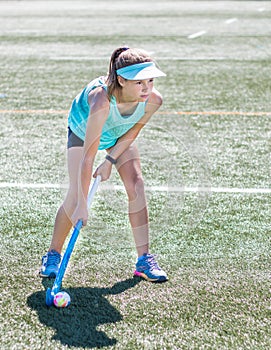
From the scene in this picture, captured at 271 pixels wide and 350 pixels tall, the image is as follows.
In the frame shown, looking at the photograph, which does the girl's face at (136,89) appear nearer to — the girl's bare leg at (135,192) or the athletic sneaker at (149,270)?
the girl's bare leg at (135,192)

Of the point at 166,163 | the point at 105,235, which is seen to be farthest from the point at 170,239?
the point at 166,163

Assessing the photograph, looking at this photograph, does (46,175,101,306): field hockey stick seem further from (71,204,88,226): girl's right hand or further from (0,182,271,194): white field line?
(0,182,271,194): white field line

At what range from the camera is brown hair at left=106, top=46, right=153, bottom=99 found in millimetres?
3172

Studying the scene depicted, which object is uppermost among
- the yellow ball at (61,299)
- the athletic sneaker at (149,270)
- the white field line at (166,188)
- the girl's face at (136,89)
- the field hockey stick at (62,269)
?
the girl's face at (136,89)

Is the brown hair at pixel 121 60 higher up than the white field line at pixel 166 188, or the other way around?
the brown hair at pixel 121 60

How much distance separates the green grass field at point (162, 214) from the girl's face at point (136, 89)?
Answer: 0.93 metres

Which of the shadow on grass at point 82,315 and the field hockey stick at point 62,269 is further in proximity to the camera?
the field hockey stick at point 62,269

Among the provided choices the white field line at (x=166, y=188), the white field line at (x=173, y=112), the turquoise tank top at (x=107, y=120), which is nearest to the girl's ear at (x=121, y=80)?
the turquoise tank top at (x=107, y=120)

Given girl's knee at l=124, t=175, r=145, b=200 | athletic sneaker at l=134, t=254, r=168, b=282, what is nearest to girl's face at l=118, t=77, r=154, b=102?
girl's knee at l=124, t=175, r=145, b=200

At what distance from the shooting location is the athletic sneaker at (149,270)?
3.55 metres

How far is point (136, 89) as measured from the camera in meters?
3.22

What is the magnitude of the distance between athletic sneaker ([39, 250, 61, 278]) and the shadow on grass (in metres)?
0.05

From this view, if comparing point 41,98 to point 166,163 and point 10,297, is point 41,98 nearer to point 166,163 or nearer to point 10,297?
point 166,163

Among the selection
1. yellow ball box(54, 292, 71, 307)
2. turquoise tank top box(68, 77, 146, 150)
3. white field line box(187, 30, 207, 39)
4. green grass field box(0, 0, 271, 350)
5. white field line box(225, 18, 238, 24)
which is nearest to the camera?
green grass field box(0, 0, 271, 350)
